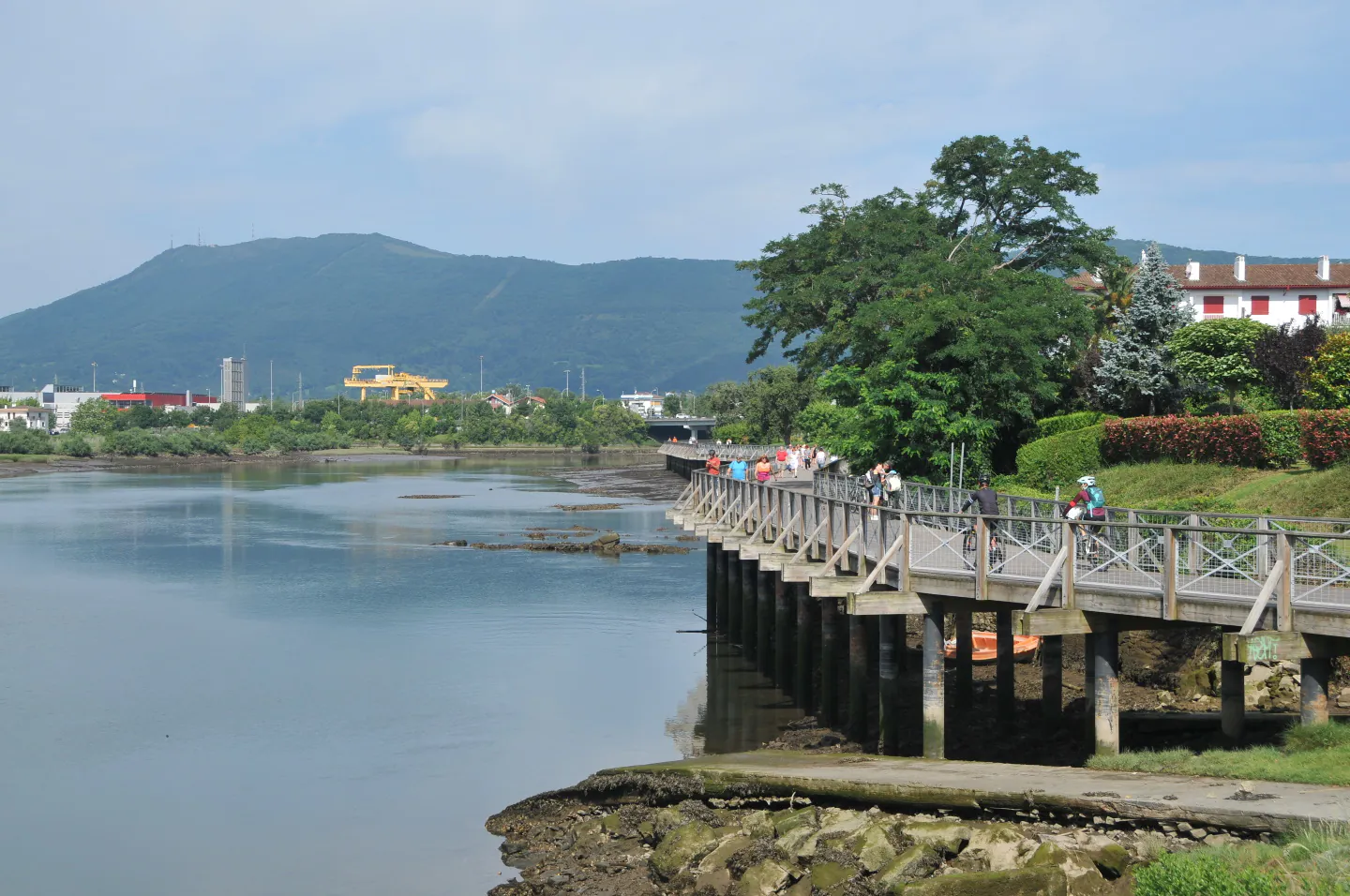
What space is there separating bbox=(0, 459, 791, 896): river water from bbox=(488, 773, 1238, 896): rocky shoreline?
1.43 m

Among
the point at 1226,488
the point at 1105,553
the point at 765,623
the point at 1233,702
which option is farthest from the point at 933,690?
the point at 1226,488

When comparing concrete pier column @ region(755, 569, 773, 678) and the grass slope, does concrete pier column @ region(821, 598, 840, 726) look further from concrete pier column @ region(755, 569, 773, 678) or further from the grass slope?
the grass slope

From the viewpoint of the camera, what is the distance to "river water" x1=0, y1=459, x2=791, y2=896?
22.4m

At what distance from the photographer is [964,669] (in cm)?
2725

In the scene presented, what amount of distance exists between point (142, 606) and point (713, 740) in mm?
28792

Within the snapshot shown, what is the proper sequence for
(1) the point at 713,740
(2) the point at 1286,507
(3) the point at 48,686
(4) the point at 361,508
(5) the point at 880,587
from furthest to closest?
(4) the point at 361,508
(3) the point at 48,686
(2) the point at 1286,507
(1) the point at 713,740
(5) the point at 880,587

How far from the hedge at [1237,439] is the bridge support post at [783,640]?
14501 mm

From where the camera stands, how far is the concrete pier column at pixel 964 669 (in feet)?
88.0

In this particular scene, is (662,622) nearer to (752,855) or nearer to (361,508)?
(752,855)

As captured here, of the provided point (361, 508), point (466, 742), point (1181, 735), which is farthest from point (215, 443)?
point (1181, 735)

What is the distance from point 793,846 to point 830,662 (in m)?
11.2

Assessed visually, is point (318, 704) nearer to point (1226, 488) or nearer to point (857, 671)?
point (857, 671)

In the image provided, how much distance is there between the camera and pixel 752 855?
56.0 feet

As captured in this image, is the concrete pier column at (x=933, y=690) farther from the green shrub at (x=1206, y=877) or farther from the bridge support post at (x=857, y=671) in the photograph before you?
the green shrub at (x=1206, y=877)
